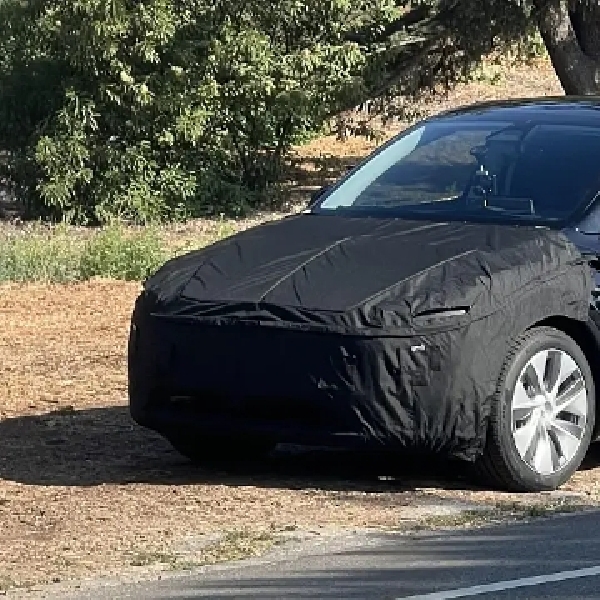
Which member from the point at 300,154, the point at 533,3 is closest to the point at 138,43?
the point at 533,3

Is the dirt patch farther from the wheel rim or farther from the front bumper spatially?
the front bumper

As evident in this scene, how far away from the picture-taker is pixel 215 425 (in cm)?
832

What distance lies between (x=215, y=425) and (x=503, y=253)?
5.10ft

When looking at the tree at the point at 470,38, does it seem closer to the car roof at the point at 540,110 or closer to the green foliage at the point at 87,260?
the green foliage at the point at 87,260

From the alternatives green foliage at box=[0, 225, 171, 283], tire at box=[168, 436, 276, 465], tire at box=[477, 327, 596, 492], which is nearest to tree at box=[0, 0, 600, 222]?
green foliage at box=[0, 225, 171, 283]

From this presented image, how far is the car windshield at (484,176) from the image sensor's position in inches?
355

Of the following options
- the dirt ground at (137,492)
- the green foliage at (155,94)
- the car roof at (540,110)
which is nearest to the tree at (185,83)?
the green foliage at (155,94)

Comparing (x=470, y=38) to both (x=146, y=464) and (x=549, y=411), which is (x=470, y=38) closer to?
(x=146, y=464)

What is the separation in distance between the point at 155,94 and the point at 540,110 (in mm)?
14630

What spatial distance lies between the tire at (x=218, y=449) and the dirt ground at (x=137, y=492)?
0.09m

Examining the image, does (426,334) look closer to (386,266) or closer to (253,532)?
(386,266)

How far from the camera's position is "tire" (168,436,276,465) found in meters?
9.08

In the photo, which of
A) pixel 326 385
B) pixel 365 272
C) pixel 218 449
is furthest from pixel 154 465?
pixel 365 272

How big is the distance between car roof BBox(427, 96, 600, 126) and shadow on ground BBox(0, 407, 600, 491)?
1811 mm
